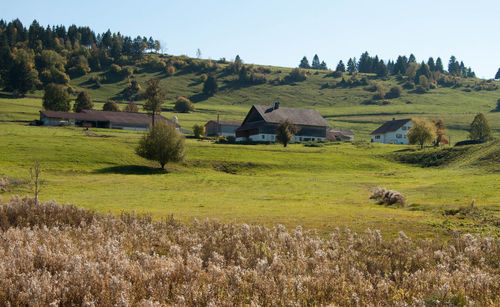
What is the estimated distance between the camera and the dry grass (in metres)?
9.96

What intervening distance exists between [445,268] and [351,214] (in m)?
13.5

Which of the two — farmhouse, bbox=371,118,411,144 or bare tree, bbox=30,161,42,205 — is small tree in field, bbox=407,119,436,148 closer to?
farmhouse, bbox=371,118,411,144

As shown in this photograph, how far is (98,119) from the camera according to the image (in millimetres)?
120875

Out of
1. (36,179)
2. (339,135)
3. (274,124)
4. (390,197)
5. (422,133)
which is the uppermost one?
(274,124)

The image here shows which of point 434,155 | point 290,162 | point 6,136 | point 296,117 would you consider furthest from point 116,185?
point 296,117

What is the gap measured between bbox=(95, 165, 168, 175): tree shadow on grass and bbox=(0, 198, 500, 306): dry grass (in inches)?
1687

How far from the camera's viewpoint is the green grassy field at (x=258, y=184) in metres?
24.7

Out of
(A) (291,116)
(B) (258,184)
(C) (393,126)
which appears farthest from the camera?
(C) (393,126)

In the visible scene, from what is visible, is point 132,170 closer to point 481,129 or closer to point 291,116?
point 291,116

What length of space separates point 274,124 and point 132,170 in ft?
189

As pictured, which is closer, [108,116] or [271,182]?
[271,182]

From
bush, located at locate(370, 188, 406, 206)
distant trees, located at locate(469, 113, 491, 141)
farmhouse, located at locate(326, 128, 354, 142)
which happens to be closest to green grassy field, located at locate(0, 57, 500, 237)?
bush, located at locate(370, 188, 406, 206)

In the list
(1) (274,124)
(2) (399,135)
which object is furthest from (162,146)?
(2) (399,135)

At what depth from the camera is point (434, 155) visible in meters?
78.4
